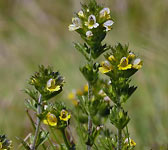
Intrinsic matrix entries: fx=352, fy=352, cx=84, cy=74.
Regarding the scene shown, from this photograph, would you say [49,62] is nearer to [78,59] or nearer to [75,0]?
[78,59]

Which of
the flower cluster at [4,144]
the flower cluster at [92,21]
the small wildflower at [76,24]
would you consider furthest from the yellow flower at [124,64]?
the flower cluster at [4,144]

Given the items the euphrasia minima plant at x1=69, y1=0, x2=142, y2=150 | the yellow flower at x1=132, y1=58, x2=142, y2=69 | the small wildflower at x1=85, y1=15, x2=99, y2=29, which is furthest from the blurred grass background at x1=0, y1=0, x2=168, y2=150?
the small wildflower at x1=85, y1=15, x2=99, y2=29

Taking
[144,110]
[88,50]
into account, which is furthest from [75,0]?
[88,50]

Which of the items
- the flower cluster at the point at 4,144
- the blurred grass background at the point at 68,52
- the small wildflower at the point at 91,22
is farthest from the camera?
the blurred grass background at the point at 68,52

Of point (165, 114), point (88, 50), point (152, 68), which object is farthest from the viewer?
point (152, 68)

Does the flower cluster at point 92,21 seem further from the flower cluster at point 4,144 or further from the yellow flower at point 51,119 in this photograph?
the flower cluster at point 4,144

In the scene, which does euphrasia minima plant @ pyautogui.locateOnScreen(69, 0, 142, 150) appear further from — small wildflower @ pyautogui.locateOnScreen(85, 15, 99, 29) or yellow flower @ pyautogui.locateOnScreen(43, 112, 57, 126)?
yellow flower @ pyautogui.locateOnScreen(43, 112, 57, 126)
